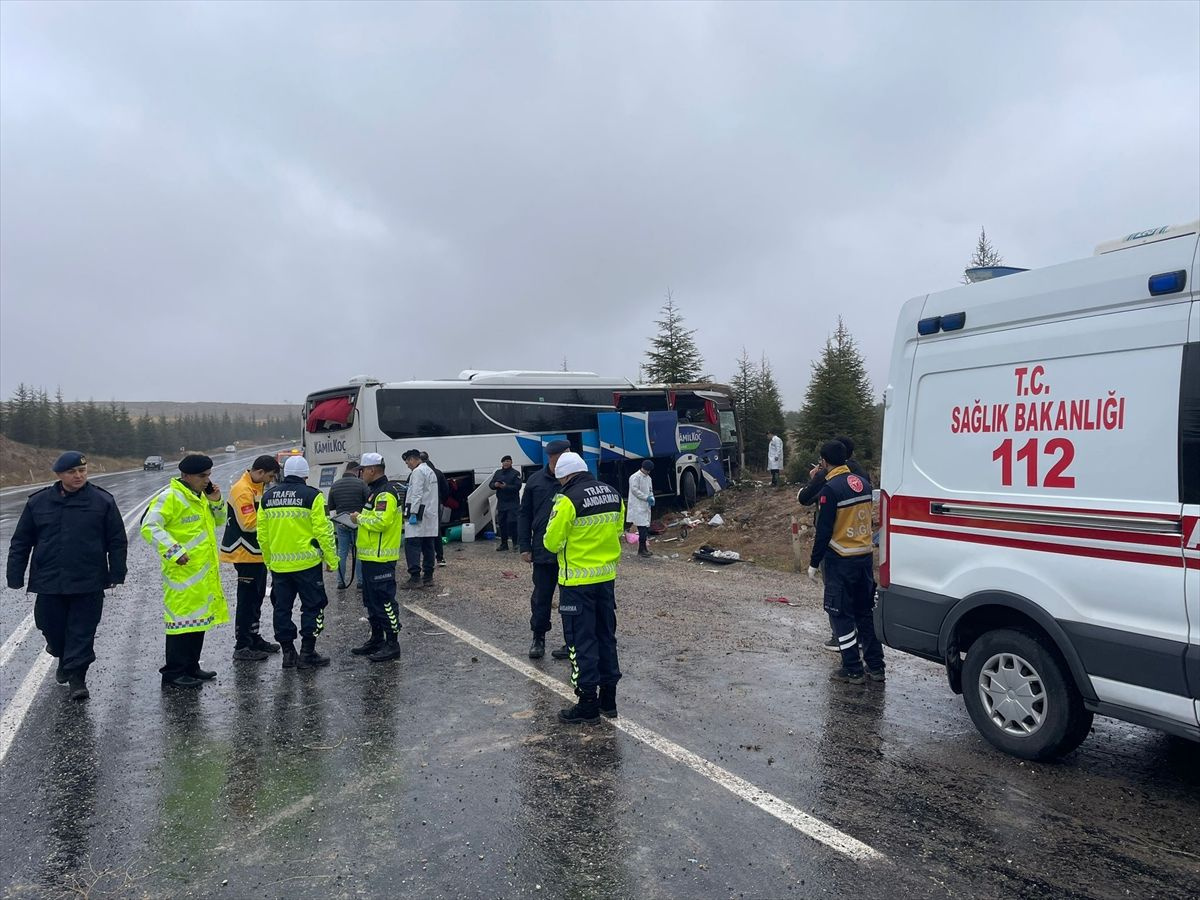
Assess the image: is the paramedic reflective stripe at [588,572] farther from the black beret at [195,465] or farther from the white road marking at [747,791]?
the black beret at [195,465]

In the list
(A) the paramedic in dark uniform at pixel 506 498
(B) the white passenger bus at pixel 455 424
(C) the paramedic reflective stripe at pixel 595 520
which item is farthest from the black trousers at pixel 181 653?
(B) the white passenger bus at pixel 455 424

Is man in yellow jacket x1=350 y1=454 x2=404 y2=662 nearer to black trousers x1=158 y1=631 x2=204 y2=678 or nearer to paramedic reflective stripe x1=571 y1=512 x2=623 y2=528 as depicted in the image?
black trousers x1=158 y1=631 x2=204 y2=678

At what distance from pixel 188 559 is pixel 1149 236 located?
6.66 meters

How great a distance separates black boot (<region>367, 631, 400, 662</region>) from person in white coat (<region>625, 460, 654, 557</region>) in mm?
7293

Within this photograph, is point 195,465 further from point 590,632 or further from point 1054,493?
point 1054,493

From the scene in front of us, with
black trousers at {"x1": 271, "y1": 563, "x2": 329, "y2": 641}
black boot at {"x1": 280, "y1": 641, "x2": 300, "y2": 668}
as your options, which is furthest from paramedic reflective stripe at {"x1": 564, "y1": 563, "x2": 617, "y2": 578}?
black boot at {"x1": 280, "y1": 641, "x2": 300, "y2": 668}

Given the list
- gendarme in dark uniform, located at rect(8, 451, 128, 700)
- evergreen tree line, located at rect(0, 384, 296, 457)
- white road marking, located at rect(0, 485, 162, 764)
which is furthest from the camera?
evergreen tree line, located at rect(0, 384, 296, 457)

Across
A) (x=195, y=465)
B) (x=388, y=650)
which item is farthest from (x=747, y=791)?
(x=195, y=465)

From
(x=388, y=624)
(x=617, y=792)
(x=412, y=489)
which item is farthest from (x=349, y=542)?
(x=617, y=792)

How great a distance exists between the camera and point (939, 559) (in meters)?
4.84

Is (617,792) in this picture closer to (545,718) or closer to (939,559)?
(545,718)

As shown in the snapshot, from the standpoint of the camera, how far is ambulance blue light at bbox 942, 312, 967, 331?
4.73 metres

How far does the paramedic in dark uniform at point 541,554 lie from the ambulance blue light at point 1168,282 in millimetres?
4136

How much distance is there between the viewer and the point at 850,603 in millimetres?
6102
